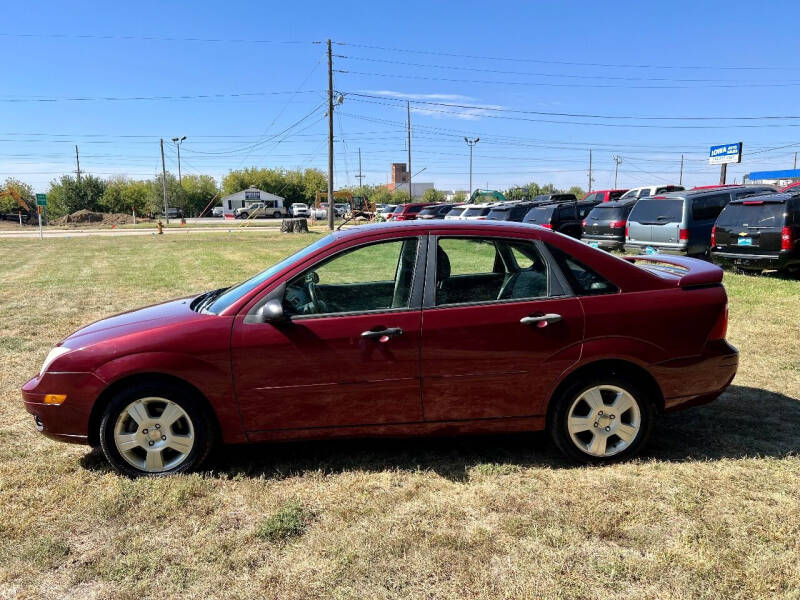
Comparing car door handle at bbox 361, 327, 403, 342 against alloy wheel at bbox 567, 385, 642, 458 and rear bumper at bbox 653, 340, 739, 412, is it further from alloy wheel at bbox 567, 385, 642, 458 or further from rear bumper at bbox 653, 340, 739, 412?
rear bumper at bbox 653, 340, 739, 412

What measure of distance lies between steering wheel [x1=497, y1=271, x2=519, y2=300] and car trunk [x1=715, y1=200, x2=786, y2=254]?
958 centimetres

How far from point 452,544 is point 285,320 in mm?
1592

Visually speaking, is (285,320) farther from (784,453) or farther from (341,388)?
(784,453)

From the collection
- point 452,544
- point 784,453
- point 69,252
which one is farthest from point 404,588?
point 69,252

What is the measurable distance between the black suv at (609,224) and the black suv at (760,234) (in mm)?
3878

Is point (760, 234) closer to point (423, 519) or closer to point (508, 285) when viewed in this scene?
point (508, 285)

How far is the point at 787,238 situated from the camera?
10.9 m

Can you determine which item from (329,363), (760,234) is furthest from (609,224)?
(329,363)

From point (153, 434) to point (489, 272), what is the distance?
2508 mm

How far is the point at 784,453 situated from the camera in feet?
12.9

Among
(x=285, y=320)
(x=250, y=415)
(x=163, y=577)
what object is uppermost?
(x=285, y=320)

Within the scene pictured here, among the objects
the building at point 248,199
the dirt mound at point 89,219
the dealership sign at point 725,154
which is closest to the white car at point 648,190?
the dealership sign at point 725,154

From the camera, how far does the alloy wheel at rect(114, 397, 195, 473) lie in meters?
3.61

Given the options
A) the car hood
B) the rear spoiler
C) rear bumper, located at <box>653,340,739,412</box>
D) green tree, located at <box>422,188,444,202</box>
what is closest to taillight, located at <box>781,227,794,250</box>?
the rear spoiler
